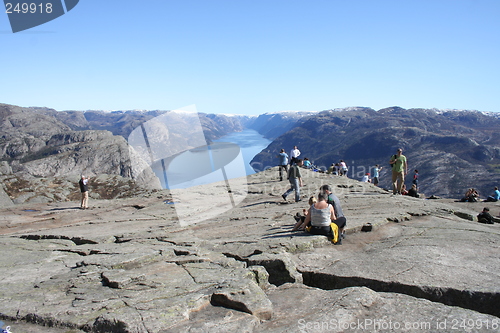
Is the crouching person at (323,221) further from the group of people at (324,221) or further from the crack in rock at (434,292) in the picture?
the crack in rock at (434,292)

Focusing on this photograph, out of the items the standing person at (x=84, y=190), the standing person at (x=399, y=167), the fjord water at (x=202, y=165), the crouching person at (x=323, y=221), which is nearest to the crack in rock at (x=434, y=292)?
the crouching person at (x=323, y=221)

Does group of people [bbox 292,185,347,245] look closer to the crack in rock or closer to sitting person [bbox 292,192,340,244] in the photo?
sitting person [bbox 292,192,340,244]

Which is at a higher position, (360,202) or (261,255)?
(261,255)

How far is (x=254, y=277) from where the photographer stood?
8055 mm

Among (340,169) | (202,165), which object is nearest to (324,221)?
(202,165)

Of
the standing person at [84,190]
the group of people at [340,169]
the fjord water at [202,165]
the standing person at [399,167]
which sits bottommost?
the group of people at [340,169]

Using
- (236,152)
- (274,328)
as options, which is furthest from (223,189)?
(274,328)

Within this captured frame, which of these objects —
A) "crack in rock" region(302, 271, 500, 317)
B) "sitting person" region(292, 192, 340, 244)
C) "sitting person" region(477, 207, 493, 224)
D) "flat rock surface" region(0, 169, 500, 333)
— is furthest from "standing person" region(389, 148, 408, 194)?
"crack in rock" region(302, 271, 500, 317)

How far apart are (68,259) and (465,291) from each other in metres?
Answer: 10.9

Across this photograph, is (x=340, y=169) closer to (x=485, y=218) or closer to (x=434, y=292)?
(x=485, y=218)

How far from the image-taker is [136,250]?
1027 cm

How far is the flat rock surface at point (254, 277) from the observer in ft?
19.0

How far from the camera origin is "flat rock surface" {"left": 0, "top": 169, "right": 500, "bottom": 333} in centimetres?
579

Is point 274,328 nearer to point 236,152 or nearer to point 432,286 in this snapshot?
point 432,286
